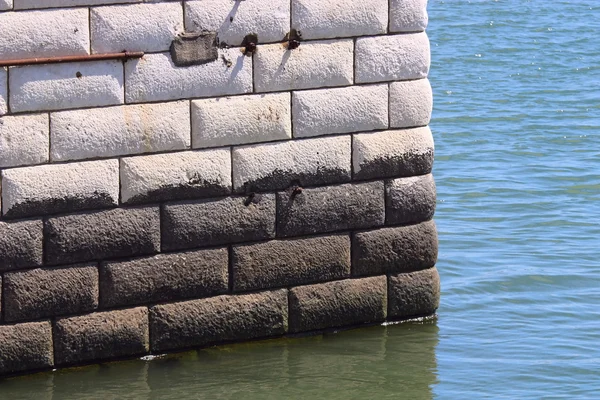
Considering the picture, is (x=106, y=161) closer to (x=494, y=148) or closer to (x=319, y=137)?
(x=319, y=137)

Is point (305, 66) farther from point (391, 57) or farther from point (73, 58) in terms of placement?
point (73, 58)

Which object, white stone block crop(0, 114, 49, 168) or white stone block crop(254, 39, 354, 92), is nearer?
white stone block crop(0, 114, 49, 168)

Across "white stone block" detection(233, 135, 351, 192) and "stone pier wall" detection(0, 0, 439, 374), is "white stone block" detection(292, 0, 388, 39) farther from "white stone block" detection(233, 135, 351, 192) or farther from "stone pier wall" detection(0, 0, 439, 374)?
"white stone block" detection(233, 135, 351, 192)

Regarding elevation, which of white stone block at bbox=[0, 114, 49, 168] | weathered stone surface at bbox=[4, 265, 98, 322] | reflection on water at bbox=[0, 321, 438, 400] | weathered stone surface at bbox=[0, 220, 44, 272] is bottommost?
reflection on water at bbox=[0, 321, 438, 400]

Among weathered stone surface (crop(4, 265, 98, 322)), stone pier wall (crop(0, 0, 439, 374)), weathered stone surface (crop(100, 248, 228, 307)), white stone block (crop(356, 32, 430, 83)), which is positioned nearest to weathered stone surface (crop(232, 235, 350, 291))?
stone pier wall (crop(0, 0, 439, 374))

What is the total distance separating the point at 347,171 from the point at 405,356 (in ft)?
4.00

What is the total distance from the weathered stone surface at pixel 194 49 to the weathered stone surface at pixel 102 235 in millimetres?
876

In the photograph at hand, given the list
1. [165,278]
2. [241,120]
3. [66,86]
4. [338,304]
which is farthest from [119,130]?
[338,304]

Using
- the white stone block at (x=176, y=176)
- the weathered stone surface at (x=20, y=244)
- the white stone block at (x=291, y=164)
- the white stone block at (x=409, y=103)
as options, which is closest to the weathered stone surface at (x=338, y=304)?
the white stone block at (x=291, y=164)

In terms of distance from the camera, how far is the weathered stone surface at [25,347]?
23.5ft

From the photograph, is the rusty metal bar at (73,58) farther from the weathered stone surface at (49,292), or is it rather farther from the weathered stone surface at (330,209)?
the weathered stone surface at (330,209)

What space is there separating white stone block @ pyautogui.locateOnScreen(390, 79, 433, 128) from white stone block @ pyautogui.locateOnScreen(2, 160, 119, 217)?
1823mm

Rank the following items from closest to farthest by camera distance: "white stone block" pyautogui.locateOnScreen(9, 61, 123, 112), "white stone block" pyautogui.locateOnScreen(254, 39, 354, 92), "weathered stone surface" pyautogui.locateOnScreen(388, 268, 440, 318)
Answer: "white stone block" pyautogui.locateOnScreen(9, 61, 123, 112), "white stone block" pyautogui.locateOnScreen(254, 39, 354, 92), "weathered stone surface" pyautogui.locateOnScreen(388, 268, 440, 318)

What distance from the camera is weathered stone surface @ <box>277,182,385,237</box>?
785cm
